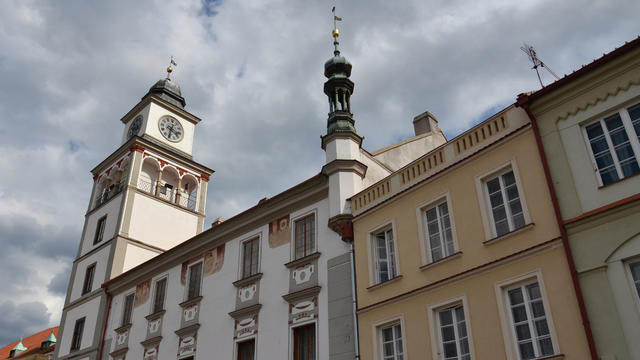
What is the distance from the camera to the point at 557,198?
1098cm

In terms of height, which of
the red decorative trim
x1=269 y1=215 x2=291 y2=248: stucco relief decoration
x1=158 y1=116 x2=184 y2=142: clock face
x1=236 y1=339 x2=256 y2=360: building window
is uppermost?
x1=158 y1=116 x2=184 y2=142: clock face

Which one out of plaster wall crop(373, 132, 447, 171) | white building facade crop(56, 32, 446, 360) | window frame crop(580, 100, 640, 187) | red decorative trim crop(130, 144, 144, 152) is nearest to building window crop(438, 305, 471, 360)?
white building facade crop(56, 32, 446, 360)

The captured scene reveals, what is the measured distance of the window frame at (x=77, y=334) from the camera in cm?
2814

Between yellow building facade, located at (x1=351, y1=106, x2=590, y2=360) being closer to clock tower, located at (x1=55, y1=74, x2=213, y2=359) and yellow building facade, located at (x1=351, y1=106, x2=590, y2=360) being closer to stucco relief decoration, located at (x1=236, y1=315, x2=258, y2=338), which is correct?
stucco relief decoration, located at (x1=236, y1=315, x2=258, y2=338)

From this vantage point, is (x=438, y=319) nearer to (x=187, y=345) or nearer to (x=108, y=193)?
(x=187, y=345)

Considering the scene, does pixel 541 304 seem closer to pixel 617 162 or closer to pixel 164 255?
pixel 617 162

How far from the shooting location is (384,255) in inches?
605

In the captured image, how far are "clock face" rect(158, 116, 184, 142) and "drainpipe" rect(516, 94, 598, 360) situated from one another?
29.9m

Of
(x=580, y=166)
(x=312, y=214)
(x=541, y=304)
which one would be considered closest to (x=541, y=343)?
(x=541, y=304)

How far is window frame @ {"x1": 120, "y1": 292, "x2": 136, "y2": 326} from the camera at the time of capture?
25.0 metres

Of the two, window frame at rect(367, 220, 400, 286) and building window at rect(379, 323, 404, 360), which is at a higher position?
window frame at rect(367, 220, 400, 286)

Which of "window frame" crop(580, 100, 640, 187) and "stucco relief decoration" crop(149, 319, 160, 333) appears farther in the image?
"stucco relief decoration" crop(149, 319, 160, 333)

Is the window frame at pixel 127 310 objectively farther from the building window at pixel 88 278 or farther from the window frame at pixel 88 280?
the building window at pixel 88 278

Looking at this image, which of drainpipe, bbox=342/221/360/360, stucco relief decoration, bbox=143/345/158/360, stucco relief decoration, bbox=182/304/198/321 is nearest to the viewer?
drainpipe, bbox=342/221/360/360
